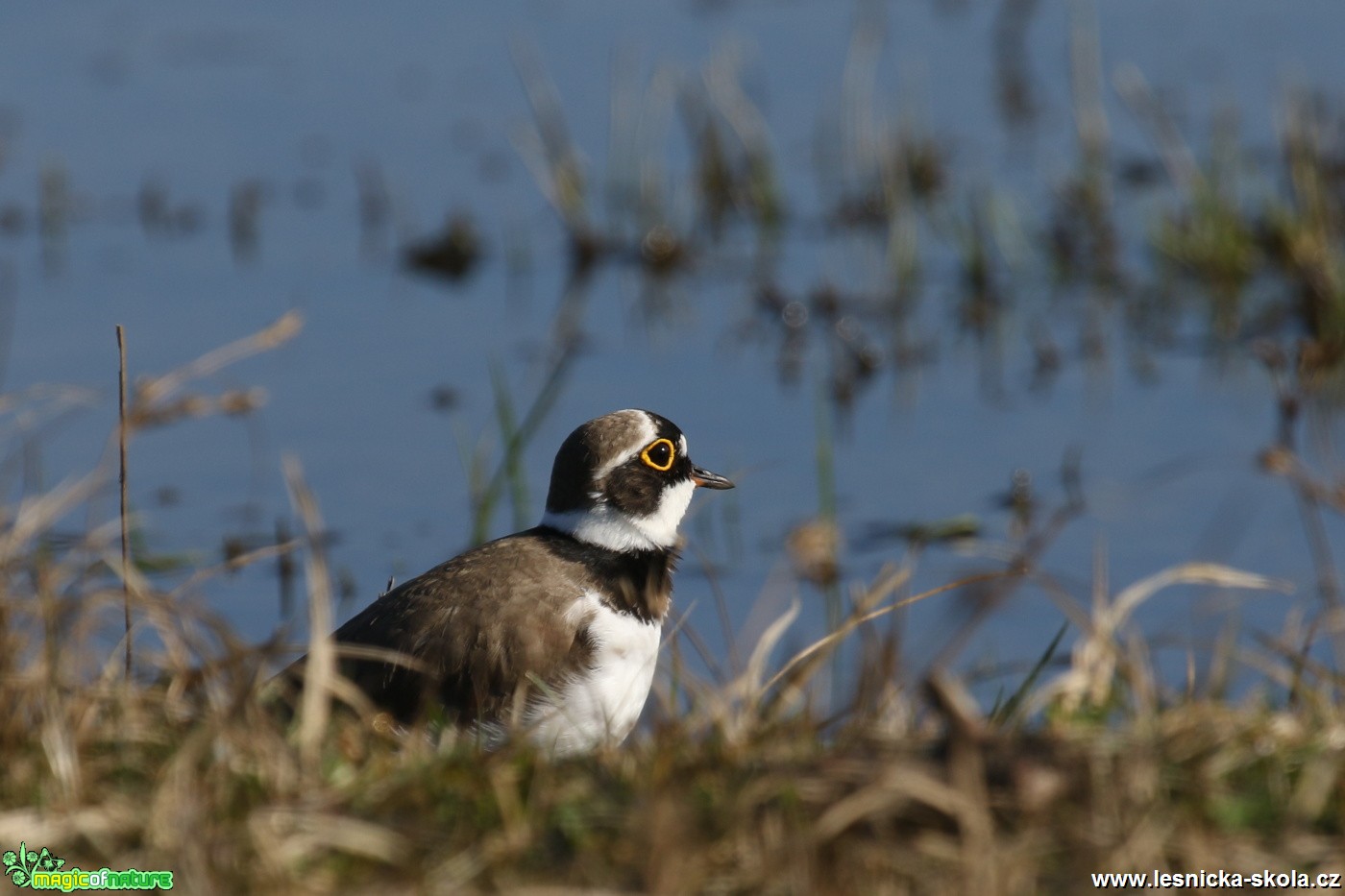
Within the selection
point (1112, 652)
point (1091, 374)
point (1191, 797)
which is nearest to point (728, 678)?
point (1112, 652)

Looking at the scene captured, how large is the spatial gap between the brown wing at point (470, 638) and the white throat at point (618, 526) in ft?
1.19

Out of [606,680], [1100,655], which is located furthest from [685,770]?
[606,680]

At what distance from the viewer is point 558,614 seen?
5.61 meters

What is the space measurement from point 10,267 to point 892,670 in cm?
791

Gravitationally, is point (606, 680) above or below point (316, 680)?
below

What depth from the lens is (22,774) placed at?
374cm

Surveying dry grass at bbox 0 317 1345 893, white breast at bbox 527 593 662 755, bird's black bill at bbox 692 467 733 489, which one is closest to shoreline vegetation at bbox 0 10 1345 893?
dry grass at bbox 0 317 1345 893

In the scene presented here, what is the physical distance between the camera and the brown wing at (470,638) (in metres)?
5.32

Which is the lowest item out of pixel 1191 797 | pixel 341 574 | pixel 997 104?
pixel 341 574

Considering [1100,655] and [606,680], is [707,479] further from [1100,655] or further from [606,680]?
[1100,655]

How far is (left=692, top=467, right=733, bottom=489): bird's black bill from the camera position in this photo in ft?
21.5

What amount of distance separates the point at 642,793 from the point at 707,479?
10.2 ft

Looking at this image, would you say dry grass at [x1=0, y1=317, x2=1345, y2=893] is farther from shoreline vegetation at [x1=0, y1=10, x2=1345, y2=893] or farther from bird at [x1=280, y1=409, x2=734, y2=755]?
bird at [x1=280, y1=409, x2=734, y2=755]

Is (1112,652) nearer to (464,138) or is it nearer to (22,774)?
(22,774)
